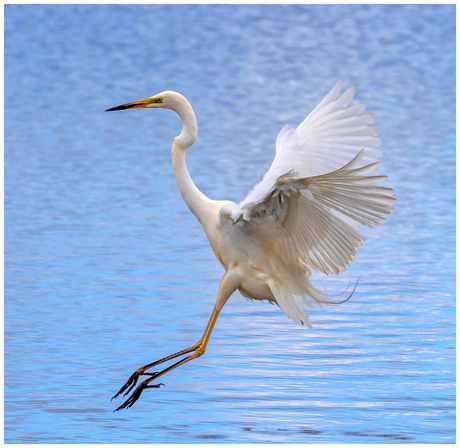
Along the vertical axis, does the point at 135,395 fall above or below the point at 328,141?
below

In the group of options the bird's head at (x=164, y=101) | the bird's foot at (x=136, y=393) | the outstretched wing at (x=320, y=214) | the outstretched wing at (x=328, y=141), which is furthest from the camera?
the outstretched wing at (x=328, y=141)

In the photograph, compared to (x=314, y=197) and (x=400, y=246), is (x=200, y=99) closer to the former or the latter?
(x=400, y=246)

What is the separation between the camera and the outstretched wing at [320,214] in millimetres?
4617

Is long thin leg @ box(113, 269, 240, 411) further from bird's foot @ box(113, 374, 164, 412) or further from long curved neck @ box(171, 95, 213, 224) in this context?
long curved neck @ box(171, 95, 213, 224)

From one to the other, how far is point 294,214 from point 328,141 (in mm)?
1063

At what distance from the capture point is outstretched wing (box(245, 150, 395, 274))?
4617 millimetres

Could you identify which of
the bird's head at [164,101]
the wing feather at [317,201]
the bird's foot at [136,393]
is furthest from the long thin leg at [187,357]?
the bird's head at [164,101]

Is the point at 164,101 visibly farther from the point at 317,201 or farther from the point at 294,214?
the point at 317,201

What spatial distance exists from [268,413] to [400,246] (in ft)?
10.9

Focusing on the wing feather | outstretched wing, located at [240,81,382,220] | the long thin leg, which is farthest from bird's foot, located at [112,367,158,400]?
outstretched wing, located at [240,81,382,220]

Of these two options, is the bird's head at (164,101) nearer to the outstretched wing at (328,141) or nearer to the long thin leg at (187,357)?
the outstretched wing at (328,141)

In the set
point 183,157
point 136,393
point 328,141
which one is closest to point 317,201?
point 183,157

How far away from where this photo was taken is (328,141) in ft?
19.5

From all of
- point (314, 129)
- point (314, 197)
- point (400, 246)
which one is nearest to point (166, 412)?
point (314, 197)
